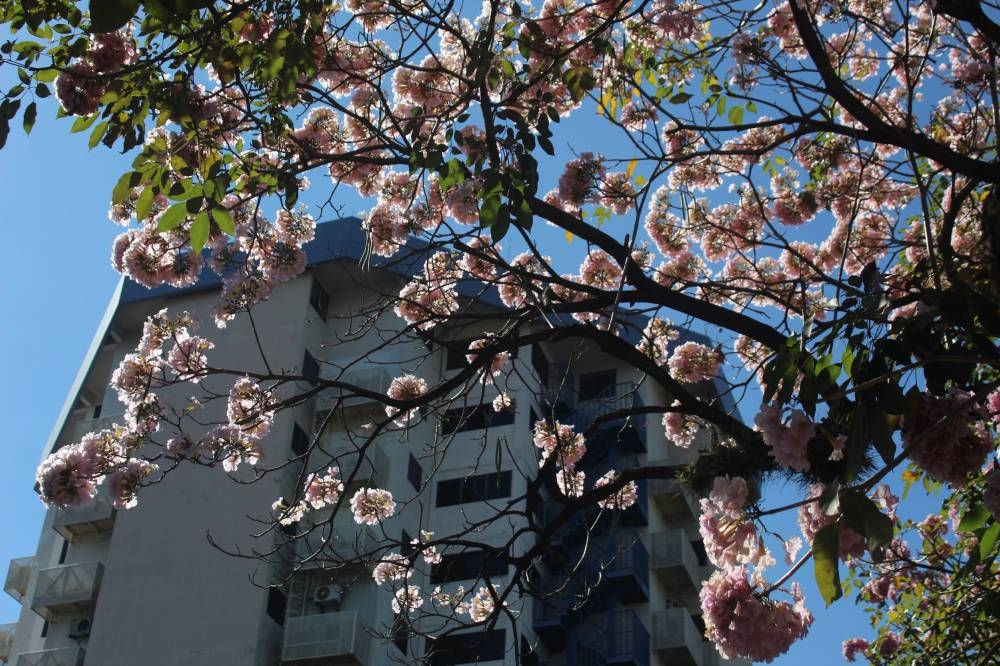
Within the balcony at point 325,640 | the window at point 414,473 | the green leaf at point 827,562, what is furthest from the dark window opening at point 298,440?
the green leaf at point 827,562

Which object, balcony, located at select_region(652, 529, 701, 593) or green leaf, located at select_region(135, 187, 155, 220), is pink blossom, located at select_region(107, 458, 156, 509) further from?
balcony, located at select_region(652, 529, 701, 593)

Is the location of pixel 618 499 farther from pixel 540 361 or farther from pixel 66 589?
pixel 540 361

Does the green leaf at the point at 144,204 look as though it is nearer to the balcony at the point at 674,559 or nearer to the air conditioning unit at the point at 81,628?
the air conditioning unit at the point at 81,628

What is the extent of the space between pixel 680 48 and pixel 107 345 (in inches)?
816

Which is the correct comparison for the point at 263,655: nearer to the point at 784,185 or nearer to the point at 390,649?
the point at 390,649

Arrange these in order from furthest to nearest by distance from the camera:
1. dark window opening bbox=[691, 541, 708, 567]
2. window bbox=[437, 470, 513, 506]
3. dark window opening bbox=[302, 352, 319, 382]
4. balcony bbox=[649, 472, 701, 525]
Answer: dark window opening bbox=[691, 541, 708, 567]
balcony bbox=[649, 472, 701, 525]
dark window opening bbox=[302, 352, 319, 382]
window bbox=[437, 470, 513, 506]

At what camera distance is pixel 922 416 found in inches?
135

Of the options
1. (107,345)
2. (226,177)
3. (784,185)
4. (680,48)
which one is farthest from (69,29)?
(107,345)

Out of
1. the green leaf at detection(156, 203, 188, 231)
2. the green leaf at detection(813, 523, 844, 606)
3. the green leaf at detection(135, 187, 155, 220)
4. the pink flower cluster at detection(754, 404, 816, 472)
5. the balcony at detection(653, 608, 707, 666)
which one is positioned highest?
the balcony at detection(653, 608, 707, 666)

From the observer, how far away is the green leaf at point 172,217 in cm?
425

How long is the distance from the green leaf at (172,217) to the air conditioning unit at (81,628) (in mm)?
19083

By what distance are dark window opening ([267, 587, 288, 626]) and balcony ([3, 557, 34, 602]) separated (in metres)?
6.14

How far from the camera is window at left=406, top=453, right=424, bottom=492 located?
2229 centimetres

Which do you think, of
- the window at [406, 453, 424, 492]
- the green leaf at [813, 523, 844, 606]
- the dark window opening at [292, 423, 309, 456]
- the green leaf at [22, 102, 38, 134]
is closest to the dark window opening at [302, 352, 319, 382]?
the dark window opening at [292, 423, 309, 456]
